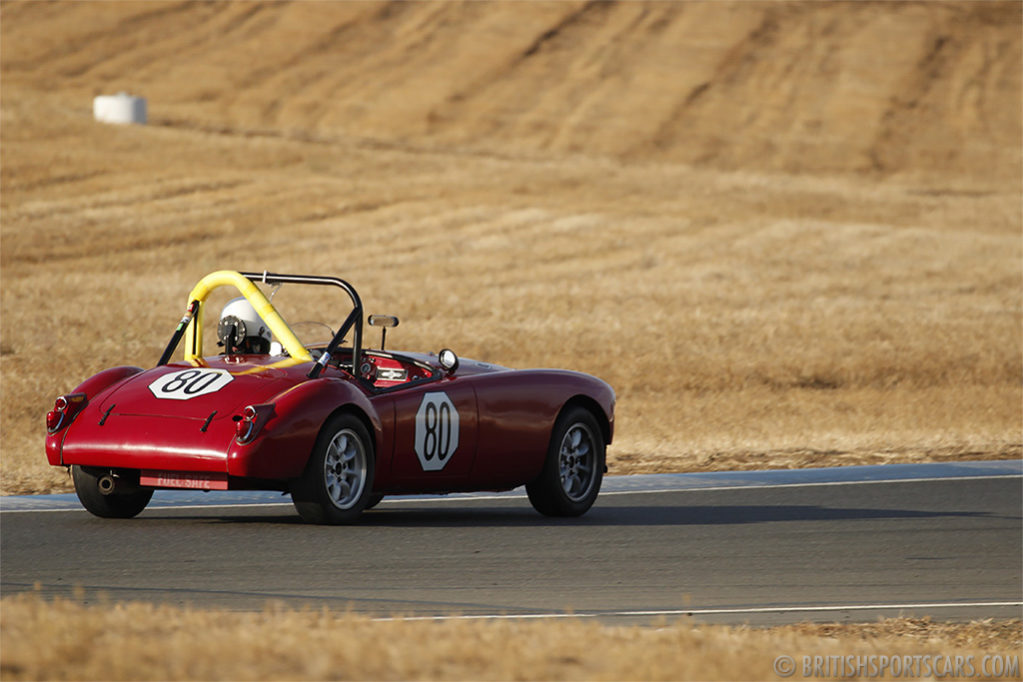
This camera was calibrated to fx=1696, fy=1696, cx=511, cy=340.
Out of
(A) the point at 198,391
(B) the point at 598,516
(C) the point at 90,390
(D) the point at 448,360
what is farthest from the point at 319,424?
(B) the point at 598,516

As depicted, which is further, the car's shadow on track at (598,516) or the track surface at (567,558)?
the car's shadow on track at (598,516)

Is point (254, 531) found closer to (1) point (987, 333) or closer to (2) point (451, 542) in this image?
(2) point (451, 542)

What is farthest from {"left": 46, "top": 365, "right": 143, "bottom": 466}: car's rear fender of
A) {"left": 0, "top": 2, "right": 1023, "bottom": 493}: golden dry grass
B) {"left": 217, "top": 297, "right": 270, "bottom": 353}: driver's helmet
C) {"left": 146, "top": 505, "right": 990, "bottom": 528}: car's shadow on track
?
{"left": 0, "top": 2, "right": 1023, "bottom": 493}: golden dry grass

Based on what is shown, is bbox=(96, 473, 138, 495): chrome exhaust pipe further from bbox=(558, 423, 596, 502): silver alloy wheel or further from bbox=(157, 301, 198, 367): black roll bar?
bbox=(558, 423, 596, 502): silver alloy wheel

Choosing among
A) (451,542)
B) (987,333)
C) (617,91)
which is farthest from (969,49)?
(451,542)

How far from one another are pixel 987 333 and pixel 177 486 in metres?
18.2

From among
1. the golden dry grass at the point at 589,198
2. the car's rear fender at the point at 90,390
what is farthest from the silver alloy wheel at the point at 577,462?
the golden dry grass at the point at 589,198

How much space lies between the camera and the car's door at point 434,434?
10.4 m

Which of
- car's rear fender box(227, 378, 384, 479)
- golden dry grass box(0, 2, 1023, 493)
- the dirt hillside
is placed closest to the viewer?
car's rear fender box(227, 378, 384, 479)

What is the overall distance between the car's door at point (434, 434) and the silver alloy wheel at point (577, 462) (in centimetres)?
82

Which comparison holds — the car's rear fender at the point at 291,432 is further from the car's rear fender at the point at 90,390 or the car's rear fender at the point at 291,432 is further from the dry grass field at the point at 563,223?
the dry grass field at the point at 563,223

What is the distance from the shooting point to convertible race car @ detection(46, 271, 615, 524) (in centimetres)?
958

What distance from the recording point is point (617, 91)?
53906 millimetres

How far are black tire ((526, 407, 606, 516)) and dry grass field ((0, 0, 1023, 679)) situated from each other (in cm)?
316
